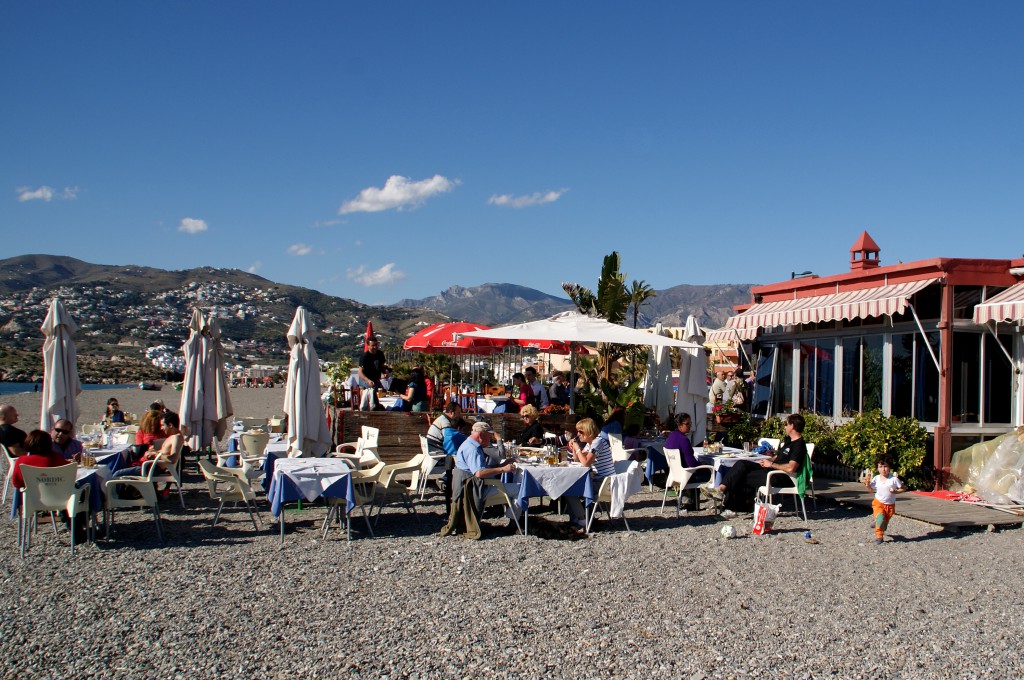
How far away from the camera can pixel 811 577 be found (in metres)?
6.34

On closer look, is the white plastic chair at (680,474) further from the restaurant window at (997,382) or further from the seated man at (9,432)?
the seated man at (9,432)

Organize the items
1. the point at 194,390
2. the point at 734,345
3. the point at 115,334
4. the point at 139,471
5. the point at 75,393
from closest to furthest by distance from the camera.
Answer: the point at 139,471, the point at 75,393, the point at 194,390, the point at 734,345, the point at 115,334

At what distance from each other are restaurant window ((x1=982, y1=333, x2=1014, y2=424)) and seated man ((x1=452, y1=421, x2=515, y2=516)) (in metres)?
6.66

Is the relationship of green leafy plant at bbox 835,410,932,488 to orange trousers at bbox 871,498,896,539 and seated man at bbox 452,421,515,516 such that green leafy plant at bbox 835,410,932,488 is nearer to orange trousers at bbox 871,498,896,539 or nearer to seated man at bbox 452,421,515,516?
orange trousers at bbox 871,498,896,539

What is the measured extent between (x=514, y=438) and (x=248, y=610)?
6066 millimetres

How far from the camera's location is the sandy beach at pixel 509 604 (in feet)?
14.5

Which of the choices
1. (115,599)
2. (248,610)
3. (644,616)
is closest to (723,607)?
(644,616)

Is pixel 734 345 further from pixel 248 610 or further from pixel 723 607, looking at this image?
pixel 248 610

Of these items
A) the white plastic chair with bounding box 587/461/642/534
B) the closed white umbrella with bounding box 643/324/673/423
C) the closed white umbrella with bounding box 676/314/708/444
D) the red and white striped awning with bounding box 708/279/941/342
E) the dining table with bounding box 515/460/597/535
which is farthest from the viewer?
the closed white umbrella with bounding box 643/324/673/423

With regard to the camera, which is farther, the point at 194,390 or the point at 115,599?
the point at 194,390

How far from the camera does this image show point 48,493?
21.9 ft

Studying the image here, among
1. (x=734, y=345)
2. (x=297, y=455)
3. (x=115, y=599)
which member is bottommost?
(x=115, y=599)

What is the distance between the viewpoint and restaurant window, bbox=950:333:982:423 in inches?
412

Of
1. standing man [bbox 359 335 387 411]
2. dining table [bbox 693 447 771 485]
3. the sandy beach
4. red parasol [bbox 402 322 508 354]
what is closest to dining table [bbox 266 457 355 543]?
the sandy beach
